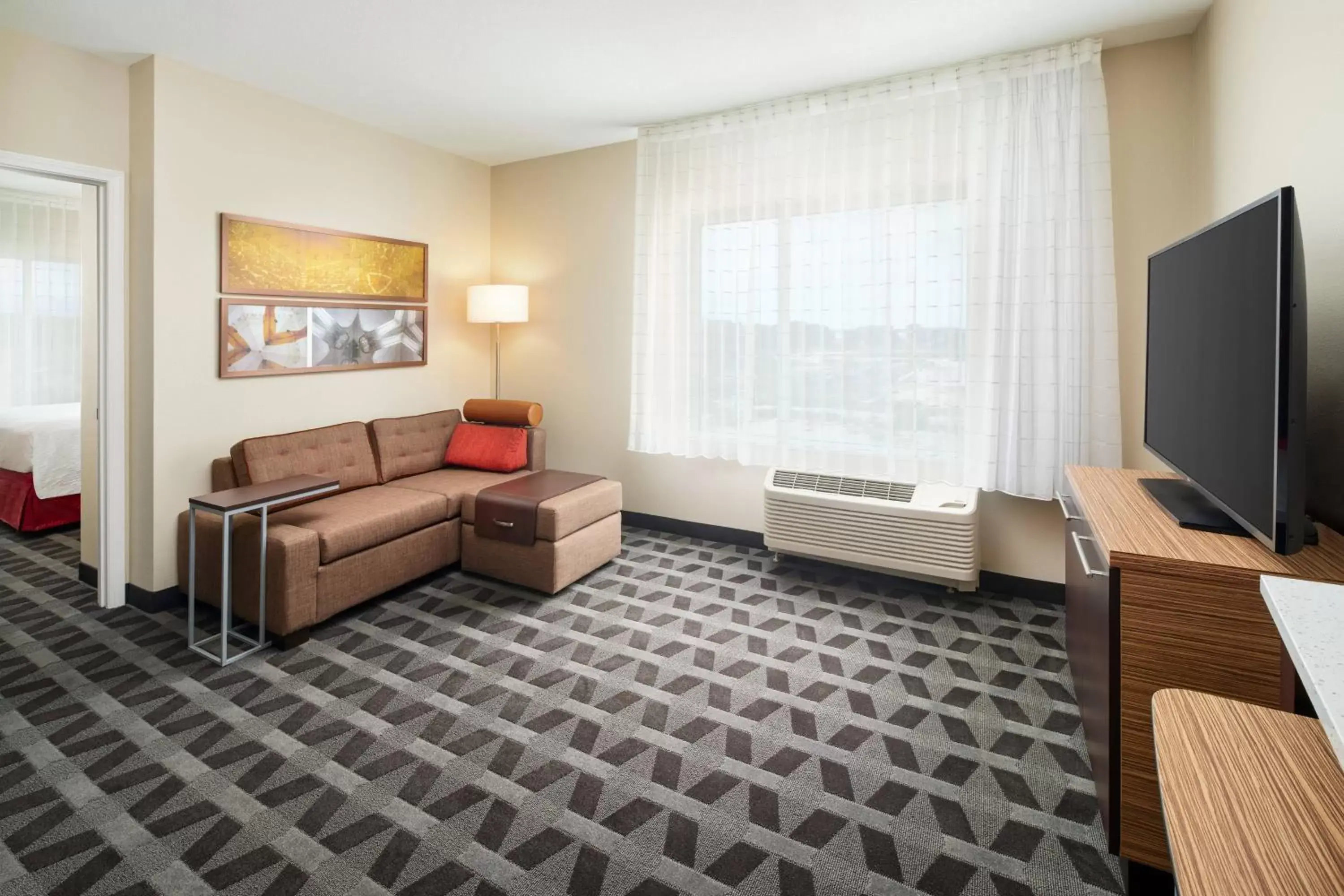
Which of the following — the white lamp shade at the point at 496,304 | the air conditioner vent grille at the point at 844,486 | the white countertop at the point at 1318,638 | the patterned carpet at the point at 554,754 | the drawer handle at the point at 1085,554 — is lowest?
the patterned carpet at the point at 554,754

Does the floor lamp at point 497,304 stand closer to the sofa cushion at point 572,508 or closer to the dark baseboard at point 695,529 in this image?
the sofa cushion at point 572,508

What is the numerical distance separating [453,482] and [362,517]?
80 centimetres

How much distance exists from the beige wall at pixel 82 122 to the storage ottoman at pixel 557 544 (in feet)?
6.20

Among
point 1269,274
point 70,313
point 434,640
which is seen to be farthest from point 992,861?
point 70,313

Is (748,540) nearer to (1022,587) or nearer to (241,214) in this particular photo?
(1022,587)

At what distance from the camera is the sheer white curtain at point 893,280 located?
3119mm

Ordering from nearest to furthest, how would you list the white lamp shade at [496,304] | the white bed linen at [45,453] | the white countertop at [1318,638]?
the white countertop at [1318,638] → the white bed linen at [45,453] → the white lamp shade at [496,304]

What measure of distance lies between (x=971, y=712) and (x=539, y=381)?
3761mm

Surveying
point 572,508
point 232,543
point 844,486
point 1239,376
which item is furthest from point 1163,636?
point 232,543

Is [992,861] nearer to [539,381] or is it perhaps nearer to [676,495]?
[676,495]

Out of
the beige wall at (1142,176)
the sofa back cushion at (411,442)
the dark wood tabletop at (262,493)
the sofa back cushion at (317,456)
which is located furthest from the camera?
the sofa back cushion at (411,442)

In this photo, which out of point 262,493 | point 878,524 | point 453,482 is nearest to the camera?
→ point 262,493

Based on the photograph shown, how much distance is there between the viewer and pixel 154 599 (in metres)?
3.27

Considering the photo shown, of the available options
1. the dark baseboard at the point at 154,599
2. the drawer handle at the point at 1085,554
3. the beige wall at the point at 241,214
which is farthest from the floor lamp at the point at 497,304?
the drawer handle at the point at 1085,554
